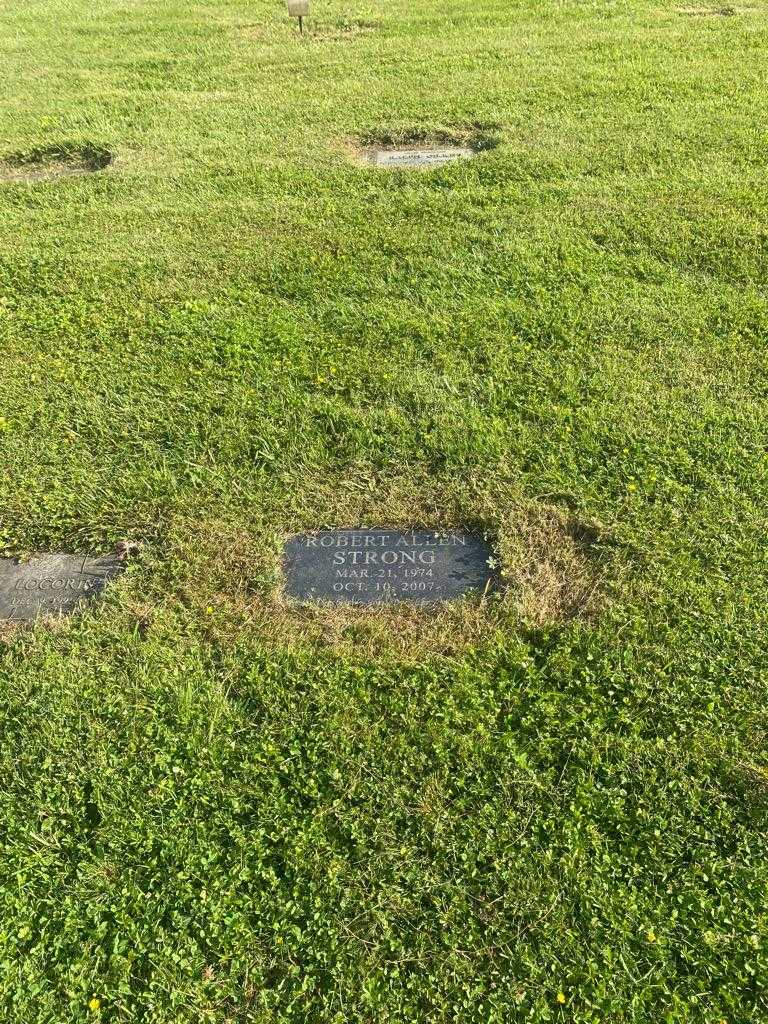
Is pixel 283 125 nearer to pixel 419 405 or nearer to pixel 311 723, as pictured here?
pixel 419 405

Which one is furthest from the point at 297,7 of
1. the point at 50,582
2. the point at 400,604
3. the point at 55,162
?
the point at 400,604

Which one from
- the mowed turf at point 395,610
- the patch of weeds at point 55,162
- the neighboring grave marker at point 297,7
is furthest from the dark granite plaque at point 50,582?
the neighboring grave marker at point 297,7

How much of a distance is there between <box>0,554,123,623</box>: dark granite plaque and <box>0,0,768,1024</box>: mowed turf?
0.39 feet

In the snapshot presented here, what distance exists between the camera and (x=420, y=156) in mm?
6738

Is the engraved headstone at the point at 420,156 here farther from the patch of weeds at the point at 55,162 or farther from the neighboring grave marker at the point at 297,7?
the neighboring grave marker at the point at 297,7

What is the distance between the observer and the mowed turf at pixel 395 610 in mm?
2318

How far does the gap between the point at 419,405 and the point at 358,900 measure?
2591mm

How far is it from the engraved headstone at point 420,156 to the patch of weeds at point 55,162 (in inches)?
106

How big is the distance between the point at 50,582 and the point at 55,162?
18.5 ft

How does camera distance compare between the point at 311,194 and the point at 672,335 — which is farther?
the point at 311,194

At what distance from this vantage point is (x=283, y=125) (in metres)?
7.43

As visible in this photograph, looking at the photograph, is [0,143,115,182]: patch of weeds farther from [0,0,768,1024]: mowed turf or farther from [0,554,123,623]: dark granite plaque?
[0,554,123,623]: dark granite plaque

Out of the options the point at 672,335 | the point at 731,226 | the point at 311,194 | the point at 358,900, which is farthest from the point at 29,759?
the point at 731,226

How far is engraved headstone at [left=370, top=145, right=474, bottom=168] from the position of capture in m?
6.60
